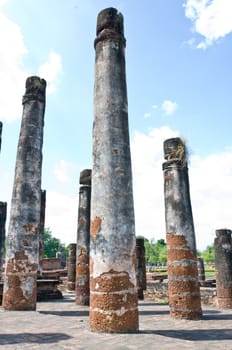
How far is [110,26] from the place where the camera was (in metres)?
6.45

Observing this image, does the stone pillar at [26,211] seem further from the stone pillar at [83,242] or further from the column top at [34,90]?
the stone pillar at [83,242]

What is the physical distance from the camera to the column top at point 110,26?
642 cm

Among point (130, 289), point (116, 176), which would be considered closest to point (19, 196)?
point (116, 176)

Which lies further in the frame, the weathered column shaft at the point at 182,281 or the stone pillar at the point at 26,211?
the stone pillar at the point at 26,211

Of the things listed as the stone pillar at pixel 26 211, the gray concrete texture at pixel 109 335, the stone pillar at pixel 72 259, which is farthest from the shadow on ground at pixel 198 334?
the stone pillar at pixel 72 259

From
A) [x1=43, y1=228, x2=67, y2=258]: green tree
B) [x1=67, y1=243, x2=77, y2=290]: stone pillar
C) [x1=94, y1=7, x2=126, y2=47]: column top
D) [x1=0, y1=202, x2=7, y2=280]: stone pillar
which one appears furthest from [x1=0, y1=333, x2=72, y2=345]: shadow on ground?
[x1=43, y1=228, x2=67, y2=258]: green tree

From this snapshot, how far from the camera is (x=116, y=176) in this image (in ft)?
18.2

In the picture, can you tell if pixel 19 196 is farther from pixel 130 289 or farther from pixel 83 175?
pixel 130 289

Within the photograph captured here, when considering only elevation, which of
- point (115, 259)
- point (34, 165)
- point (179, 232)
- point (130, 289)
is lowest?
point (130, 289)

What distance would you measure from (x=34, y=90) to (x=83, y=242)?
5038mm

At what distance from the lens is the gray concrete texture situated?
4.07 m

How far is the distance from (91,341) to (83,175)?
7.00 meters

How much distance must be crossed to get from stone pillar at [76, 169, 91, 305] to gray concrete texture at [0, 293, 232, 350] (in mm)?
2974

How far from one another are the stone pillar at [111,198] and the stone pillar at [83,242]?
481cm
